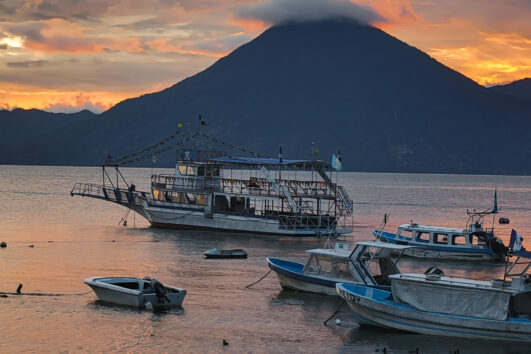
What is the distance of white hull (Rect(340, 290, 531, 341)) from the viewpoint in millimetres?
30641

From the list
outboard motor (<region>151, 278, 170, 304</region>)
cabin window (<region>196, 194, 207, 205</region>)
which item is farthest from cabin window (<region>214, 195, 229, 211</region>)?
outboard motor (<region>151, 278, 170, 304</region>)

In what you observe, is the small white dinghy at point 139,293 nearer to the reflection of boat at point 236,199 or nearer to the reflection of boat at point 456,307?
the reflection of boat at point 456,307

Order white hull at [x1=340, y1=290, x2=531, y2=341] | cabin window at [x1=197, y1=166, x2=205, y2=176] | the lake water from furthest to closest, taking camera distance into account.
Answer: cabin window at [x1=197, y1=166, x2=205, y2=176] → the lake water → white hull at [x1=340, y1=290, x2=531, y2=341]

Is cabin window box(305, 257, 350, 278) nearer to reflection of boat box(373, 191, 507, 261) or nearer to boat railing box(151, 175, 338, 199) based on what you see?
reflection of boat box(373, 191, 507, 261)

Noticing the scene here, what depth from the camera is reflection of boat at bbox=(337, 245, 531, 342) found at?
30.7 m

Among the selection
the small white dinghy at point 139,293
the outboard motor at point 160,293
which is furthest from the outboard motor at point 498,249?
the outboard motor at point 160,293

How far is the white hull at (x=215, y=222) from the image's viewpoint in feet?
Result: 220

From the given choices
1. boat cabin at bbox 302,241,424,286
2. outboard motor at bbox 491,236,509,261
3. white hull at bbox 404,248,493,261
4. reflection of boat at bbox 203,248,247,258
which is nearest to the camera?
boat cabin at bbox 302,241,424,286

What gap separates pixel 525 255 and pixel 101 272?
25.1 metres

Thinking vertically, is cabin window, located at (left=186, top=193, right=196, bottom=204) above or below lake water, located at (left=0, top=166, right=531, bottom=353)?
above

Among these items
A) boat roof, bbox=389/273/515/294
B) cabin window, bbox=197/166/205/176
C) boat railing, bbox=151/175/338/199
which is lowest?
boat roof, bbox=389/273/515/294

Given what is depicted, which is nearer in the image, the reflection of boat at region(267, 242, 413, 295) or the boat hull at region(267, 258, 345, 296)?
the reflection of boat at region(267, 242, 413, 295)

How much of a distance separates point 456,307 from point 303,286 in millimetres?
10018

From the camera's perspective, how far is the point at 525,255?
105 ft
